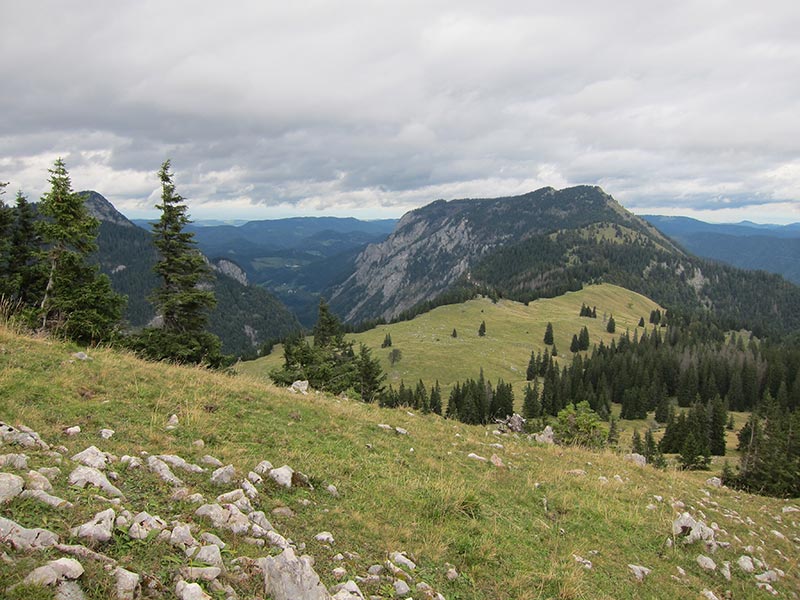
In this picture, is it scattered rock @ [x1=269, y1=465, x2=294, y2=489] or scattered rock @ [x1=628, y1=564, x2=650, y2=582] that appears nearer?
scattered rock @ [x1=269, y1=465, x2=294, y2=489]

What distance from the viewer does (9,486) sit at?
6.04 m

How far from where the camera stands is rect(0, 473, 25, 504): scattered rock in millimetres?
5934

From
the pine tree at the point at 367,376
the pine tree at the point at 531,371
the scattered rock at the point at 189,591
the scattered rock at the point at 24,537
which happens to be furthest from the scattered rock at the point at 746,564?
the pine tree at the point at 531,371

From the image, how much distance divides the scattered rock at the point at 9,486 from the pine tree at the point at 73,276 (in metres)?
24.0

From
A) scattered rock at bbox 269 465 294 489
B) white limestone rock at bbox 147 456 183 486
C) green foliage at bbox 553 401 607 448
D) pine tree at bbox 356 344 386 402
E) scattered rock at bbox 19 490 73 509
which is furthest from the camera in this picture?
pine tree at bbox 356 344 386 402

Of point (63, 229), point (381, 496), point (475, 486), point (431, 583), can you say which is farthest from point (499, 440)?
point (63, 229)

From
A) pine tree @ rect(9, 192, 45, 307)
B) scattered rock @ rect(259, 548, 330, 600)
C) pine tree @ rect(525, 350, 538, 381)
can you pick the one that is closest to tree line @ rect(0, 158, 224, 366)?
pine tree @ rect(9, 192, 45, 307)

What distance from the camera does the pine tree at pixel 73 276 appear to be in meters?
27.0

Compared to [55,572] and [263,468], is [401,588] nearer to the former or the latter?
[263,468]

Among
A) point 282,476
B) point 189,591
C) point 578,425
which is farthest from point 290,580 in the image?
point 578,425

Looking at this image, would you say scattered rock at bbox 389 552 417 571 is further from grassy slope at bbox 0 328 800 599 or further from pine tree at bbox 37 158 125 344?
pine tree at bbox 37 158 125 344

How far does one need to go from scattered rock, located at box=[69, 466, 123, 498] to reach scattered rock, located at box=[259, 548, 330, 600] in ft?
9.46

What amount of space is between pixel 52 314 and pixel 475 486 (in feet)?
95.1

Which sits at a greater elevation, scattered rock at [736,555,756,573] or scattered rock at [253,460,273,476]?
scattered rock at [253,460,273,476]
